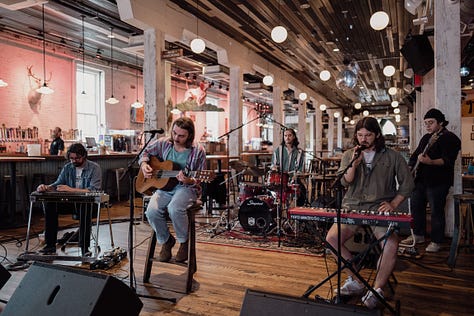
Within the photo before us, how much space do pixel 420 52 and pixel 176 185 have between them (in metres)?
5.84

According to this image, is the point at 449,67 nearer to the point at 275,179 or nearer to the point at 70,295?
the point at 275,179

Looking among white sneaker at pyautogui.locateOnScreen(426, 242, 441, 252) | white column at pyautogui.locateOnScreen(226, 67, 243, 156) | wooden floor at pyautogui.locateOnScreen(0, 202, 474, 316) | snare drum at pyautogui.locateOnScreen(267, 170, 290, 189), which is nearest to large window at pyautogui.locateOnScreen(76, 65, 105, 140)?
white column at pyautogui.locateOnScreen(226, 67, 243, 156)

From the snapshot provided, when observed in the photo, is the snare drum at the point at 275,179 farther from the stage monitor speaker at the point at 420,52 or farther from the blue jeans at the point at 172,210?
the stage monitor speaker at the point at 420,52

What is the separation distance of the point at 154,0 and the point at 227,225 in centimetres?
396

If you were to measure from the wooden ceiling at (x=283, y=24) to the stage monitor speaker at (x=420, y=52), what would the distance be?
27cm

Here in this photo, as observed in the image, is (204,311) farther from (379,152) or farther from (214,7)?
(214,7)

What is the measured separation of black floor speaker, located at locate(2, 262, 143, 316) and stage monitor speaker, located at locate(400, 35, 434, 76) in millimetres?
6909

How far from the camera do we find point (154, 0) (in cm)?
645

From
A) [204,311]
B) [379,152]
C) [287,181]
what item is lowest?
[204,311]

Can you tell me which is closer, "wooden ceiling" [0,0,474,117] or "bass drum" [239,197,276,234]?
"bass drum" [239,197,276,234]

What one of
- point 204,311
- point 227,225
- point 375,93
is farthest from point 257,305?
point 375,93

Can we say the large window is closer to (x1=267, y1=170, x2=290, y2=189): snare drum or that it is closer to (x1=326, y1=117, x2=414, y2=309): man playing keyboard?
(x1=267, y1=170, x2=290, y2=189): snare drum

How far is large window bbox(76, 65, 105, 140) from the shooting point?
11.9m

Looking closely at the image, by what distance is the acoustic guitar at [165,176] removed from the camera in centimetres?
348
